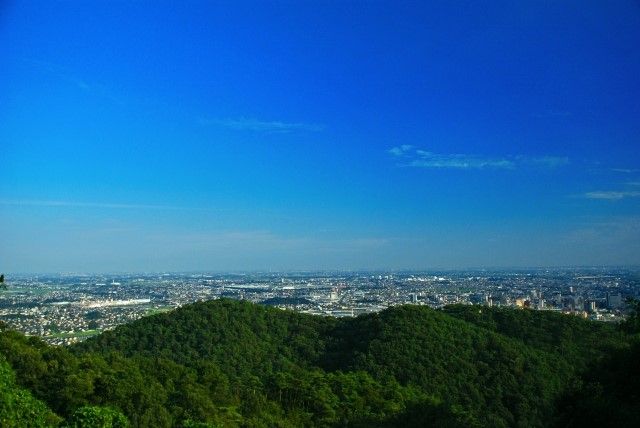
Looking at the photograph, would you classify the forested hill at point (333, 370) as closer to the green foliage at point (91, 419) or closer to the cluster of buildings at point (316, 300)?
the green foliage at point (91, 419)

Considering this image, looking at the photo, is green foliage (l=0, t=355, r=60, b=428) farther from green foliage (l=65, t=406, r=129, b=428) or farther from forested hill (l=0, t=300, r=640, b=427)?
green foliage (l=65, t=406, r=129, b=428)

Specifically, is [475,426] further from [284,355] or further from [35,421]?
[284,355]

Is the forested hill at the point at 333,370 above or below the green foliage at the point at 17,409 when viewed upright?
below

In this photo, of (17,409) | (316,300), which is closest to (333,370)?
(17,409)

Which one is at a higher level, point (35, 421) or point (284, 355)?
point (35, 421)

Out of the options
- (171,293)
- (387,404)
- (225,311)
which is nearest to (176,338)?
(225,311)

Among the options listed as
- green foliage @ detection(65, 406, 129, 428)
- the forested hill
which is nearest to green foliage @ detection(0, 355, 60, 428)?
the forested hill

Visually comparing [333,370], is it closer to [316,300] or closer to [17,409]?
[17,409]

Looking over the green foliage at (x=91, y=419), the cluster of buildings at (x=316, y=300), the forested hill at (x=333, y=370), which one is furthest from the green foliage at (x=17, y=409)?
the cluster of buildings at (x=316, y=300)
